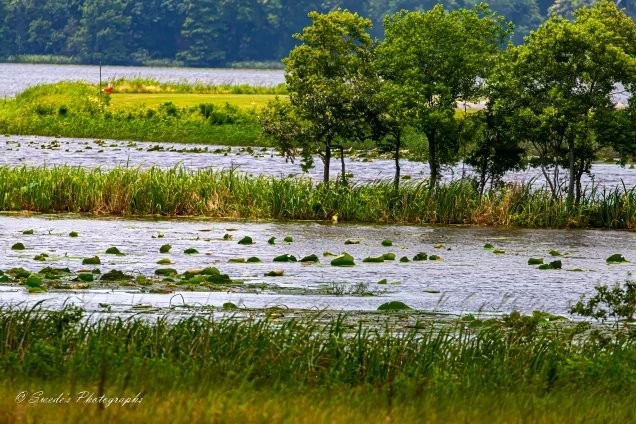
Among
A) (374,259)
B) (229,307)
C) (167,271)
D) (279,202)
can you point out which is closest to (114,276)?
(167,271)

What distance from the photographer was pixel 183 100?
88.8 meters

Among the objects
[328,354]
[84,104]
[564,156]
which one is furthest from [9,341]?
[84,104]

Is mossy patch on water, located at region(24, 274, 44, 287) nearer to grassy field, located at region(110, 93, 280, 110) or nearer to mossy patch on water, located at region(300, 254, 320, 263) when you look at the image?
mossy patch on water, located at region(300, 254, 320, 263)

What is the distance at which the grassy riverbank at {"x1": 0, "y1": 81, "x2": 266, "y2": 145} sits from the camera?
81312mm

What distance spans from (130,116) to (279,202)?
4401cm

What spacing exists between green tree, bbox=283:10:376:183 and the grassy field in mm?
37140

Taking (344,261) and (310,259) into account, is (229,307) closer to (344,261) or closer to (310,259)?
(344,261)

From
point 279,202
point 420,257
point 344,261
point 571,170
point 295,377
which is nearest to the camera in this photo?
point 295,377

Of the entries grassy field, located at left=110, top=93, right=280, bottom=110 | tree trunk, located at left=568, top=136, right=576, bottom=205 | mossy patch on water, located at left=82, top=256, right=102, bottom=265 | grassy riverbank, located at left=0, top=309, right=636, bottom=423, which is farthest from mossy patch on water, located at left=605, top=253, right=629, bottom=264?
grassy field, located at left=110, top=93, right=280, bottom=110

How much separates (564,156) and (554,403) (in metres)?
31.8

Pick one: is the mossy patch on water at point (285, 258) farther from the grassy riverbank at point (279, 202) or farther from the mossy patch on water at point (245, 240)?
the grassy riverbank at point (279, 202)

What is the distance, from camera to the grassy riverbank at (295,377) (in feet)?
39.0

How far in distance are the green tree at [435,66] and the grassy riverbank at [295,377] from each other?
2622cm

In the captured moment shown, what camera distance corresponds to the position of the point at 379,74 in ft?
151
